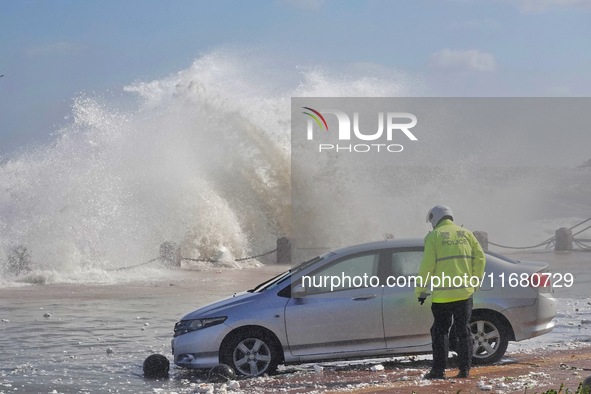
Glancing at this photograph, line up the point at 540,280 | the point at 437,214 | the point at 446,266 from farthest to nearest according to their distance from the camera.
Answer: the point at 540,280, the point at 437,214, the point at 446,266

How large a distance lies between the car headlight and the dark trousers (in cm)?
231

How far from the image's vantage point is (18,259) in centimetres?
2889

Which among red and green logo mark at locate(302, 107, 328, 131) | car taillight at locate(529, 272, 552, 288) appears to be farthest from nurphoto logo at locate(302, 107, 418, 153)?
car taillight at locate(529, 272, 552, 288)

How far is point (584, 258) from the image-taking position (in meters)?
33.3

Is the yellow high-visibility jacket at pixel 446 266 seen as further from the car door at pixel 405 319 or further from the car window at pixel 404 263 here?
the car window at pixel 404 263

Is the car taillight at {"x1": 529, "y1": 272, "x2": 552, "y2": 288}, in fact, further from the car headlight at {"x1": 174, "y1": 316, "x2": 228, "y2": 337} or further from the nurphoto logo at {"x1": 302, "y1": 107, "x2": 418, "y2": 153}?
the nurphoto logo at {"x1": 302, "y1": 107, "x2": 418, "y2": 153}

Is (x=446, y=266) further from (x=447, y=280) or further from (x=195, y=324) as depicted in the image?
(x=195, y=324)

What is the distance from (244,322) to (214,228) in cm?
2754

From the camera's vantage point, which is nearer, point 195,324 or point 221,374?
point 221,374

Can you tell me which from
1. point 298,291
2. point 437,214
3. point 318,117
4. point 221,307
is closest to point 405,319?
point 298,291

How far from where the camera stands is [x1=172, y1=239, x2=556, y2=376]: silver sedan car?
1052 cm

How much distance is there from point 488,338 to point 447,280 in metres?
1.65

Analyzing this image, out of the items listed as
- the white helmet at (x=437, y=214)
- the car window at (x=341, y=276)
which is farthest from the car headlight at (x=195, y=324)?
the white helmet at (x=437, y=214)

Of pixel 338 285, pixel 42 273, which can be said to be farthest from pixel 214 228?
pixel 338 285
